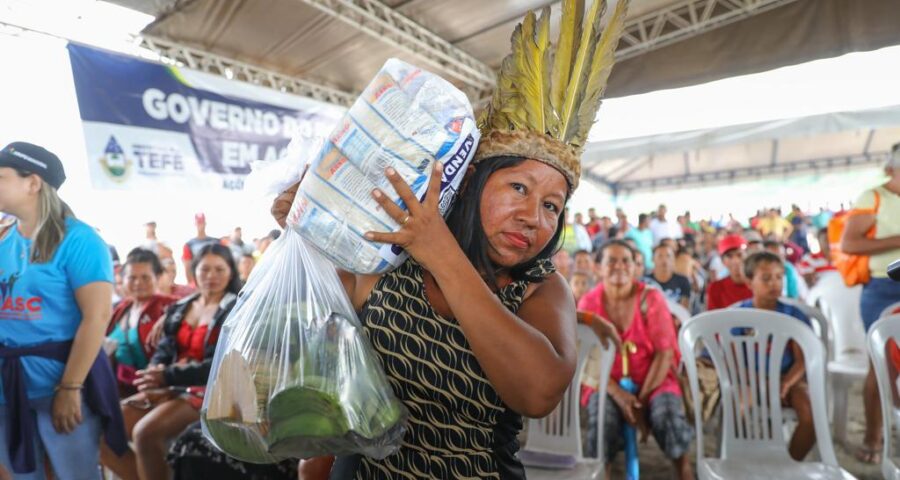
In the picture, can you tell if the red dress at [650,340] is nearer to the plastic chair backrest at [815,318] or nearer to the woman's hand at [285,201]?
the plastic chair backrest at [815,318]

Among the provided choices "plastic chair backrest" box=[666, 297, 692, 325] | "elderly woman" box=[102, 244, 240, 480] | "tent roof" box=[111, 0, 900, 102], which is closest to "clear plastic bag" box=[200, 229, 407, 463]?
"elderly woman" box=[102, 244, 240, 480]

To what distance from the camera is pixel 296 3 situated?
606 centimetres

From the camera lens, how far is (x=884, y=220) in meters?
3.19

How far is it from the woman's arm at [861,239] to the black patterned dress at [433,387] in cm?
321

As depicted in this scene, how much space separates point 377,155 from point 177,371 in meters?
2.63

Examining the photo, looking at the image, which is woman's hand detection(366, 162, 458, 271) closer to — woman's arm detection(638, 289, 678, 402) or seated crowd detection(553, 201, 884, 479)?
seated crowd detection(553, 201, 884, 479)

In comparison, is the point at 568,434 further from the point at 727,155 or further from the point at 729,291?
the point at 727,155

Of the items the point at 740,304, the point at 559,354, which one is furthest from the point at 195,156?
the point at 559,354

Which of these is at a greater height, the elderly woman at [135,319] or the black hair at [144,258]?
the black hair at [144,258]

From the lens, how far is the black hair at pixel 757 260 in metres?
3.63

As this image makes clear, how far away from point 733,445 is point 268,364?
2.57 metres

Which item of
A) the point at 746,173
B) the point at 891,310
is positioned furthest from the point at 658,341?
the point at 746,173

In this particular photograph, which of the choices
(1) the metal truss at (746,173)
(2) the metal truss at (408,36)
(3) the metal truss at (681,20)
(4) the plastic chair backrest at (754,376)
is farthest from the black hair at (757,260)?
(1) the metal truss at (746,173)

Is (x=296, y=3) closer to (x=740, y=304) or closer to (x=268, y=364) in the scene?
(x=740, y=304)
